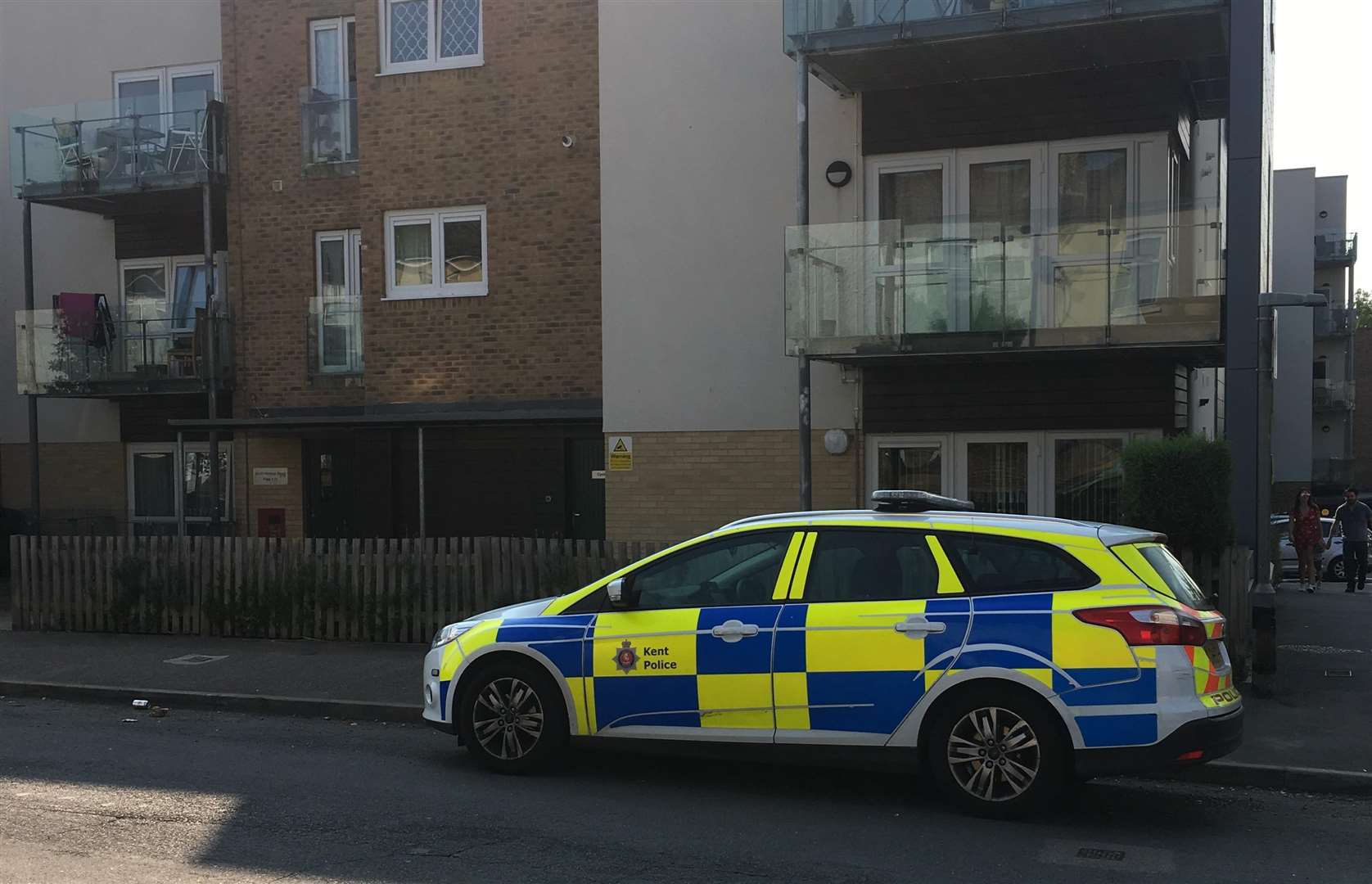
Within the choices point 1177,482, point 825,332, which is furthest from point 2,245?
point 1177,482

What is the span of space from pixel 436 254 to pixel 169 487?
6.31 metres

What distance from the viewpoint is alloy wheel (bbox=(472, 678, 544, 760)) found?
24.8ft

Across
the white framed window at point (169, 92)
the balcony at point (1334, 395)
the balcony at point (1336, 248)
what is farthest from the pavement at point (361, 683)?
the balcony at point (1336, 248)

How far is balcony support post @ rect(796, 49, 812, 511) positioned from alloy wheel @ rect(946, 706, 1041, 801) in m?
6.74

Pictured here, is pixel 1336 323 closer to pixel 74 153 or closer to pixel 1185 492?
pixel 1185 492

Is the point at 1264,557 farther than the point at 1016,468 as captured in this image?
No

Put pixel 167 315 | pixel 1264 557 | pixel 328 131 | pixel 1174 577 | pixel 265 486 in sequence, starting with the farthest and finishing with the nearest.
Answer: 1. pixel 167 315
2. pixel 265 486
3. pixel 328 131
4. pixel 1264 557
5. pixel 1174 577

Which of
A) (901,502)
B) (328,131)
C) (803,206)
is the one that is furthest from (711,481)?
(328,131)

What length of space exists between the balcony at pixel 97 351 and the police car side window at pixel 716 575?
13.0 metres

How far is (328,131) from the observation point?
696 inches

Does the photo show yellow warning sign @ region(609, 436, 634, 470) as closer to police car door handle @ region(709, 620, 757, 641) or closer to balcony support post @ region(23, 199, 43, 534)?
police car door handle @ region(709, 620, 757, 641)

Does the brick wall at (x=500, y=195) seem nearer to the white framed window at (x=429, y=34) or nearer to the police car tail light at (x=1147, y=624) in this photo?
the white framed window at (x=429, y=34)

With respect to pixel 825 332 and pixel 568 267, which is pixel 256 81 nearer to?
pixel 568 267

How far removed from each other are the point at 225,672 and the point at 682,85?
7.82 m
